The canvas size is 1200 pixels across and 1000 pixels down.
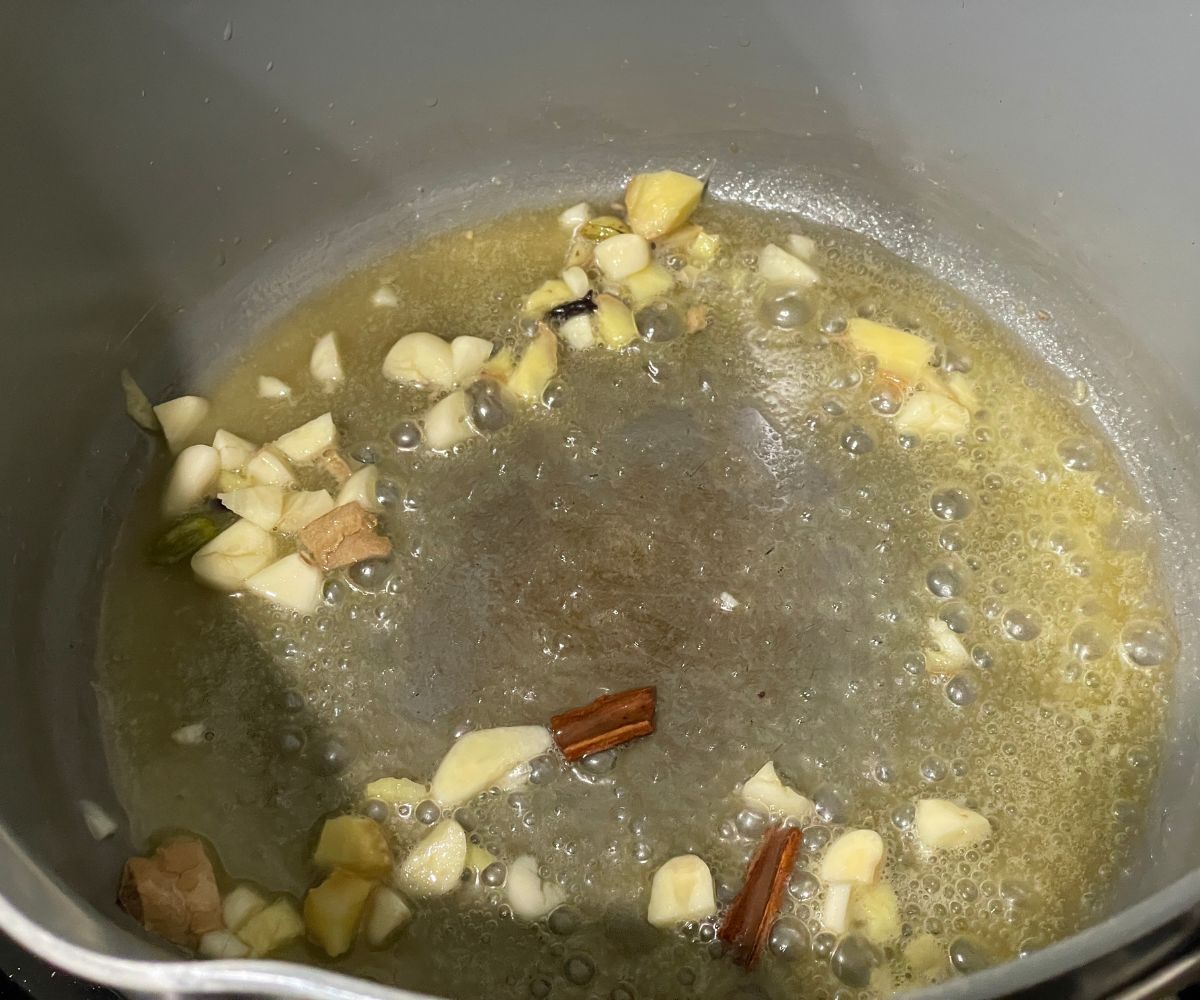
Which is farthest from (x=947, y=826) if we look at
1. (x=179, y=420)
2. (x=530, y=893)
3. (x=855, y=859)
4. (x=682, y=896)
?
(x=179, y=420)

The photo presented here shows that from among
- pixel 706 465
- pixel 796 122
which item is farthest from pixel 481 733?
pixel 796 122

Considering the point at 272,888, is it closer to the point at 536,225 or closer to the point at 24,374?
the point at 24,374

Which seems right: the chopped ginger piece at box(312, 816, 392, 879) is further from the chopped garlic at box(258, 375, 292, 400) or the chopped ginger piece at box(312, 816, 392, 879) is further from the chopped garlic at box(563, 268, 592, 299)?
the chopped garlic at box(563, 268, 592, 299)

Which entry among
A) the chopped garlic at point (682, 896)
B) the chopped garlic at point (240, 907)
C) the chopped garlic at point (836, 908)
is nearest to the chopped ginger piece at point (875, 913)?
the chopped garlic at point (836, 908)

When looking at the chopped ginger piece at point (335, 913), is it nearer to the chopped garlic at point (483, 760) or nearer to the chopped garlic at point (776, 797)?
the chopped garlic at point (483, 760)

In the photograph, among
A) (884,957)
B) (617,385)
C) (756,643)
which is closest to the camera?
(884,957)

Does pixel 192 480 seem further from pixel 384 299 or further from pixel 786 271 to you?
pixel 786 271

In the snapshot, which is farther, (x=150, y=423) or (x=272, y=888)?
(x=150, y=423)
